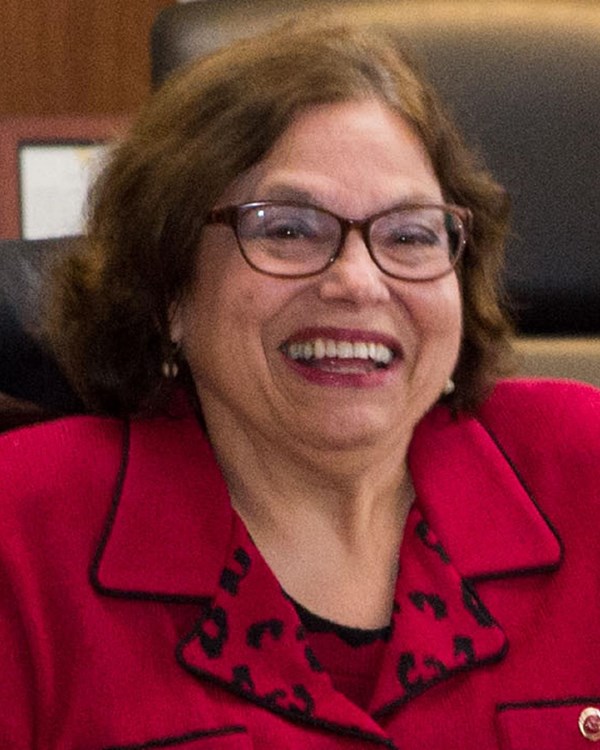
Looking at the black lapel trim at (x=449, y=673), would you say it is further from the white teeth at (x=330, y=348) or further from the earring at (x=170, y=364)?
the earring at (x=170, y=364)

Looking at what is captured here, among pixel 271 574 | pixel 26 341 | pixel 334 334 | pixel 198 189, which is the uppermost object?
pixel 198 189

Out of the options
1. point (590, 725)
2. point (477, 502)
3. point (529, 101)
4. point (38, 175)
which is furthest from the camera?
point (38, 175)

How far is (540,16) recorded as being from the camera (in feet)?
6.62

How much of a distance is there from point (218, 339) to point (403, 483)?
30cm

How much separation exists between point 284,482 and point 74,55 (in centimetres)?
145

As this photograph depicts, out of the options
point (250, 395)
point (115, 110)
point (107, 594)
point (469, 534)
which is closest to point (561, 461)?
point (469, 534)

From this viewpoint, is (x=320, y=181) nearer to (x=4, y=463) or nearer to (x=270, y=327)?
(x=270, y=327)

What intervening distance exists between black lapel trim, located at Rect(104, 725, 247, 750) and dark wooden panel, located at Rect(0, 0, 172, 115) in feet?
5.25

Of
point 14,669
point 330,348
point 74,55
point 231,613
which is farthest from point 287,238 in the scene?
point 74,55

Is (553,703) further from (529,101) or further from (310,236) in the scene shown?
(529,101)

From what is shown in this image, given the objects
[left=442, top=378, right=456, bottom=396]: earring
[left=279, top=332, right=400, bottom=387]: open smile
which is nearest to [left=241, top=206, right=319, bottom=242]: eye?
[left=279, top=332, right=400, bottom=387]: open smile

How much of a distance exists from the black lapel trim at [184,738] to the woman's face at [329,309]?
0.98 feet

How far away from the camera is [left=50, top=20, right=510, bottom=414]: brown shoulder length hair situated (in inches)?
56.5

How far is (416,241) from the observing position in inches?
57.1
